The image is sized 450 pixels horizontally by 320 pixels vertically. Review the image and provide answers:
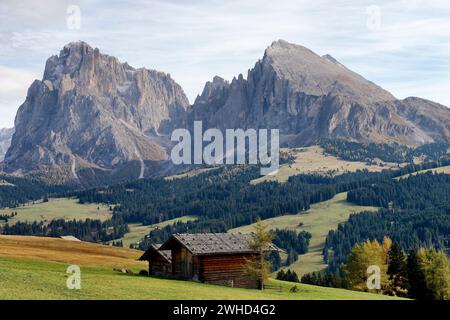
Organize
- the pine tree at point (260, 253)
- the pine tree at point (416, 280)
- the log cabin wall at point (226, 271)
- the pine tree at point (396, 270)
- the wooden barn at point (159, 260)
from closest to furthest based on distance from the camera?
1. the pine tree at point (260, 253)
2. the log cabin wall at point (226, 271)
3. the wooden barn at point (159, 260)
4. the pine tree at point (416, 280)
5. the pine tree at point (396, 270)

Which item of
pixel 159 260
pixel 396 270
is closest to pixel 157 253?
pixel 159 260

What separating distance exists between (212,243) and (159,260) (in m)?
9.31

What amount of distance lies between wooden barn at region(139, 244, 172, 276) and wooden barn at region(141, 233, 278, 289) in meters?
1.56

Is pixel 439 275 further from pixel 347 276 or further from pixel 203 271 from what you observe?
pixel 203 271

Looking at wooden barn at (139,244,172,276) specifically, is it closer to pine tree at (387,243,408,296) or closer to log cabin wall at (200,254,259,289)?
log cabin wall at (200,254,259,289)

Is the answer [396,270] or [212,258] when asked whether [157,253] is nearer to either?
[212,258]

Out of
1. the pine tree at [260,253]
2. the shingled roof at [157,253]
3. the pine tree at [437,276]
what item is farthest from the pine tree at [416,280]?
the shingled roof at [157,253]

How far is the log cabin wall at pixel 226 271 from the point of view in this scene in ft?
210

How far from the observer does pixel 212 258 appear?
64.6 meters

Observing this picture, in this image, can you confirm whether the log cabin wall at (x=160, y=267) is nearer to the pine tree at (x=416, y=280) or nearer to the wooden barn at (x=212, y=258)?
the wooden barn at (x=212, y=258)

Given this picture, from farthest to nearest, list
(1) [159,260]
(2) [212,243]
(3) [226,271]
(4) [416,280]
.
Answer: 1. (4) [416,280]
2. (1) [159,260]
3. (2) [212,243]
4. (3) [226,271]
